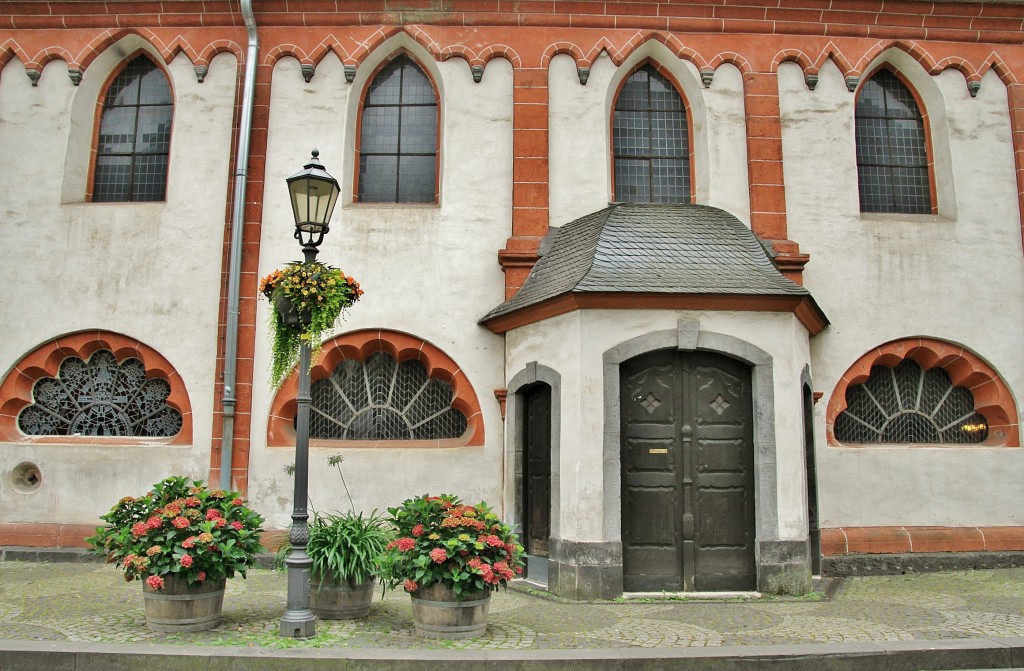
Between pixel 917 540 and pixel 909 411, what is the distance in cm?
169

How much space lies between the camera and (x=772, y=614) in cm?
780

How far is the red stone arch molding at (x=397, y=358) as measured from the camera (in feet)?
35.1

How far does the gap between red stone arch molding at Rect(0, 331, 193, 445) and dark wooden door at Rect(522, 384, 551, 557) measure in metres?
4.51

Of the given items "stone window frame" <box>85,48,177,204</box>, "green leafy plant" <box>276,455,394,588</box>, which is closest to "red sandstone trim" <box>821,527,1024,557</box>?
"green leafy plant" <box>276,455,394,588</box>

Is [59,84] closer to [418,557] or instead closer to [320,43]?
[320,43]

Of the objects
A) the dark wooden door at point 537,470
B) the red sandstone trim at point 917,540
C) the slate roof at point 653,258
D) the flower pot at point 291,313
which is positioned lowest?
the red sandstone trim at point 917,540

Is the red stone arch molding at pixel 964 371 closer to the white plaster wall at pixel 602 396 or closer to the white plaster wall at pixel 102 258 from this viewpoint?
the white plaster wall at pixel 602 396

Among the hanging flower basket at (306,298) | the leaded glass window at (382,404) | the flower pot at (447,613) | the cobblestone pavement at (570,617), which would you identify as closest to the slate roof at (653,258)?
the leaded glass window at (382,404)

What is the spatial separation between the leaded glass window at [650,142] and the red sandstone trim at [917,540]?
16.1 ft

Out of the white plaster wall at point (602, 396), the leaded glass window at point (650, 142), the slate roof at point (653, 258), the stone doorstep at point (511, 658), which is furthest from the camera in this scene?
the leaded glass window at point (650, 142)

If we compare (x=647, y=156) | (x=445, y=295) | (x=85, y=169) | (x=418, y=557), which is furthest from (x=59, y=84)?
(x=418, y=557)

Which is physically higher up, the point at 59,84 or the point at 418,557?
the point at 59,84

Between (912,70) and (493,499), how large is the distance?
8.43 meters

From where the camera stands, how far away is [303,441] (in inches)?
275
